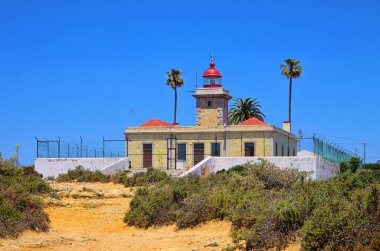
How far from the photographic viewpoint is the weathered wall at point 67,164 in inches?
1745

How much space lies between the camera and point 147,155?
48.0 metres

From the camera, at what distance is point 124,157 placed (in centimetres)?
4794

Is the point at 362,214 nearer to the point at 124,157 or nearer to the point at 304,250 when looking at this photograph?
the point at 304,250

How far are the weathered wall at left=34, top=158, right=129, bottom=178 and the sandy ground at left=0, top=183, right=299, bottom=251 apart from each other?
17.6 m

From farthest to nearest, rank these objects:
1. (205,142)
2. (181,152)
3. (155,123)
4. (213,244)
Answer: (155,123) < (181,152) < (205,142) < (213,244)

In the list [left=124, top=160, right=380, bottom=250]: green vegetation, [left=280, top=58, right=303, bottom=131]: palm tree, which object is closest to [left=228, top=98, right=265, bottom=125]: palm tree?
[left=280, top=58, right=303, bottom=131]: palm tree

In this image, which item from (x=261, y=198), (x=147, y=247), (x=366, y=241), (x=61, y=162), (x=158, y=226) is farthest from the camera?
(x=61, y=162)

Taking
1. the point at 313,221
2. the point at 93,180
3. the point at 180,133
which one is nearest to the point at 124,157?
the point at 180,133

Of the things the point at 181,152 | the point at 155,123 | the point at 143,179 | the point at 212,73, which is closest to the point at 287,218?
the point at 143,179

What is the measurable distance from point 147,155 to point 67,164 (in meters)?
6.29

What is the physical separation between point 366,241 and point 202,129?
35.1 metres

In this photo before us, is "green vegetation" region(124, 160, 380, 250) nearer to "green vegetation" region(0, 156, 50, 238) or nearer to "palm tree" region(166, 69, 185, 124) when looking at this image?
"green vegetation" region(0, 156, 50, 238)

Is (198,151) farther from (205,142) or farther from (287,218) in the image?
(287,218)

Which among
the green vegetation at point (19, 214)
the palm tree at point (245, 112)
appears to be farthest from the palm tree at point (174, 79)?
the green vegetation at point (19, 214)
